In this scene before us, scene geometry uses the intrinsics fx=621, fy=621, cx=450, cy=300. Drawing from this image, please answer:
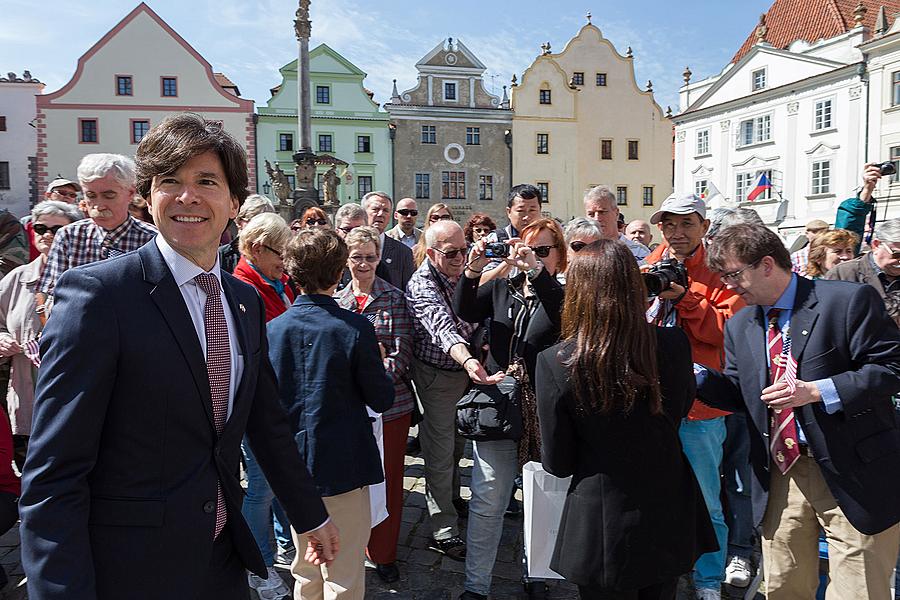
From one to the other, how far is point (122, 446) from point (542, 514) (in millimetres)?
2092

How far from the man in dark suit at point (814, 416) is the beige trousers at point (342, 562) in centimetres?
194

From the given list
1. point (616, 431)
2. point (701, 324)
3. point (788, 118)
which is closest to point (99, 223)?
point (616, 431)

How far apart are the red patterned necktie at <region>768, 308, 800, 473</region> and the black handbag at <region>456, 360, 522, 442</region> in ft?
4.13

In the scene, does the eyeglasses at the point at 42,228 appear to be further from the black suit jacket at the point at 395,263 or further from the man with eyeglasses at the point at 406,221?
the man with eyeglasses at the point at 406,221

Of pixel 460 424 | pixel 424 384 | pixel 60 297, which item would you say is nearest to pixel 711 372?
pixel 460 424

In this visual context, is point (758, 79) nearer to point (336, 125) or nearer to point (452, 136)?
point (452, 136)

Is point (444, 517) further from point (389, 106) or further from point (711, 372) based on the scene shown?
point (389, 106)

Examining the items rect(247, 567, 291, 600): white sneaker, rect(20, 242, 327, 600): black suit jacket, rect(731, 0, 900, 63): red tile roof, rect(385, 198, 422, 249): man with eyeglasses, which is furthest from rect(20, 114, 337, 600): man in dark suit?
rect(731, 0, 900, 63): red tile roof

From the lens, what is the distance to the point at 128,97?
32.3m

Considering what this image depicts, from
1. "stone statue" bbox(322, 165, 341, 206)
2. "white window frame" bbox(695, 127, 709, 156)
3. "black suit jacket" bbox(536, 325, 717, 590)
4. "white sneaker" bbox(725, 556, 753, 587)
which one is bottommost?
"white sneaker" bbox(725, 556, 753, 587)

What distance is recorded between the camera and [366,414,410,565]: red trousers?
3967mm

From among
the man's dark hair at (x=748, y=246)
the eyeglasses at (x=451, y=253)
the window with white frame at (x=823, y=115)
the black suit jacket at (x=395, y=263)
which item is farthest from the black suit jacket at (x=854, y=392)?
the window with white frame at (x=823, y=115)

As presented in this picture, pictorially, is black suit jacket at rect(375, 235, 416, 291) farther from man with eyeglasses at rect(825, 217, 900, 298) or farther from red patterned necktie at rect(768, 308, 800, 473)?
red patterned necktie at rect(768, 308, 800, 473)

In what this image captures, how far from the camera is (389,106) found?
3394cm
